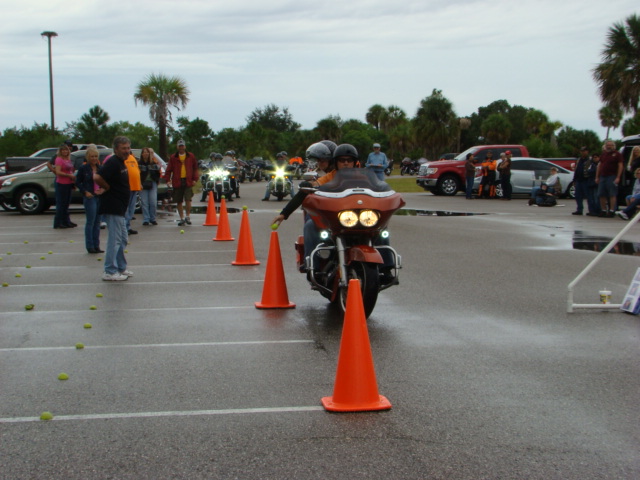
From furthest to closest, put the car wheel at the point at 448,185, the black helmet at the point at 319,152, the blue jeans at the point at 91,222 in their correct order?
the car wheel at the point at 448,185, the blue jeans at the point at 91,222, the black helmet at the point at 319,152

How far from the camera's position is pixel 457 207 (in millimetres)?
25328

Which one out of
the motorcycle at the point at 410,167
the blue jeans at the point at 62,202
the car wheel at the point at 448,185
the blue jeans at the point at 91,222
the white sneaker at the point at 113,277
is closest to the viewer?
the white sneaker at the point at 113,277

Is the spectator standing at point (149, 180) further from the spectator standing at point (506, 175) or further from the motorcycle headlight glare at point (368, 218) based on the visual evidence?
the spectator standing at point (506, 175)

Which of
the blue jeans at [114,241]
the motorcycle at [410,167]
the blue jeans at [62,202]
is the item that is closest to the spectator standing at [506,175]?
the blue jeans at [62,202]

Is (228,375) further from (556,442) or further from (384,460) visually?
(556,442)

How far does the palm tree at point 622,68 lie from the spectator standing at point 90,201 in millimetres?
28927

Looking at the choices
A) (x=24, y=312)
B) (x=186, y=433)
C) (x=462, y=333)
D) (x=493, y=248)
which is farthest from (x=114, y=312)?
(x=493, y=248)

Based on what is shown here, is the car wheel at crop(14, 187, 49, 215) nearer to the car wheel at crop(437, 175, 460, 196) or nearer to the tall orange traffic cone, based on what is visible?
the tall orange traffic cone

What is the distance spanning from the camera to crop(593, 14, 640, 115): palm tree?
36.7m

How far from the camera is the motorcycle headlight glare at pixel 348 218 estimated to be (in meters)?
7.14

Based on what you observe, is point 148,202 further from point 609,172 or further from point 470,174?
point 470,174

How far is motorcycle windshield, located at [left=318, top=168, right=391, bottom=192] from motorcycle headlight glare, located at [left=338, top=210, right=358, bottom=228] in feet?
0.95

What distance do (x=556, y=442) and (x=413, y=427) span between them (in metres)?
0.78

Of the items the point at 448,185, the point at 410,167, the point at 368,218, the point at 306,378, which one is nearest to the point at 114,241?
the point at 368,218
